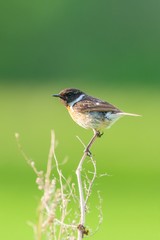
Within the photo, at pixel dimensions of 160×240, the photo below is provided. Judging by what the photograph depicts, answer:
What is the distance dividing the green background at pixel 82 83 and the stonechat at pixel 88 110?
16.3 meters

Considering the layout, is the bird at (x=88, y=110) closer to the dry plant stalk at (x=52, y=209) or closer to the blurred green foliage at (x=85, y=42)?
the dry plant stalk at (x=52, y=209)

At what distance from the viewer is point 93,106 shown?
703cm

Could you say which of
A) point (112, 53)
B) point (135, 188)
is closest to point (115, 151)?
point (135, 188)

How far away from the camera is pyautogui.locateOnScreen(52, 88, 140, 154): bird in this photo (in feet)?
22.3

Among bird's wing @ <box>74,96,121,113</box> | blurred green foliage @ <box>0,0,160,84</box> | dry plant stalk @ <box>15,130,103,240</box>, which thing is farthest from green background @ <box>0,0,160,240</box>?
dry plant stalk @ <box>15,130,103,240</box>

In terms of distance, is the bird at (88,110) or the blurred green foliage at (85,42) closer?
the bird at (88,110)

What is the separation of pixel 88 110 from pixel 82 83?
33.2m

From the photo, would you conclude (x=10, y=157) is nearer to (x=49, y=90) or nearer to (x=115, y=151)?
(x=115, y=151)

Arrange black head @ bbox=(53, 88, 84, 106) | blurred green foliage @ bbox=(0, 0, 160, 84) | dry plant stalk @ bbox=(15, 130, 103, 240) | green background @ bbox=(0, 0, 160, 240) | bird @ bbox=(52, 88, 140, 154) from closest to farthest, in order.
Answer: dry plant stalk @ bbox=(15, 130, 103, 240), bird @ bbox=(52, 88, 140, 154), black head @ bbox=(53, 88, 84, 106), green background @ bbox=(0, 0, 160, 240), blurred green foliage @ bbox=(0, 0, 160, 84)

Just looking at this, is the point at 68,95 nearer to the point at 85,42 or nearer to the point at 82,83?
the point at 82,83

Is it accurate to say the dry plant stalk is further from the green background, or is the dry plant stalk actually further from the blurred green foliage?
the blurred green foliage

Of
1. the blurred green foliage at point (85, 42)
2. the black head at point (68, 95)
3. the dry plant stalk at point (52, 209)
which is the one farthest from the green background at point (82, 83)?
the dry plant stalk at point (52, 209)

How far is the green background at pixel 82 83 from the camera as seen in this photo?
91.7 ft

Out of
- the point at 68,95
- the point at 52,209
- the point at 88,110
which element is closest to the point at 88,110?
the point at 88,110
